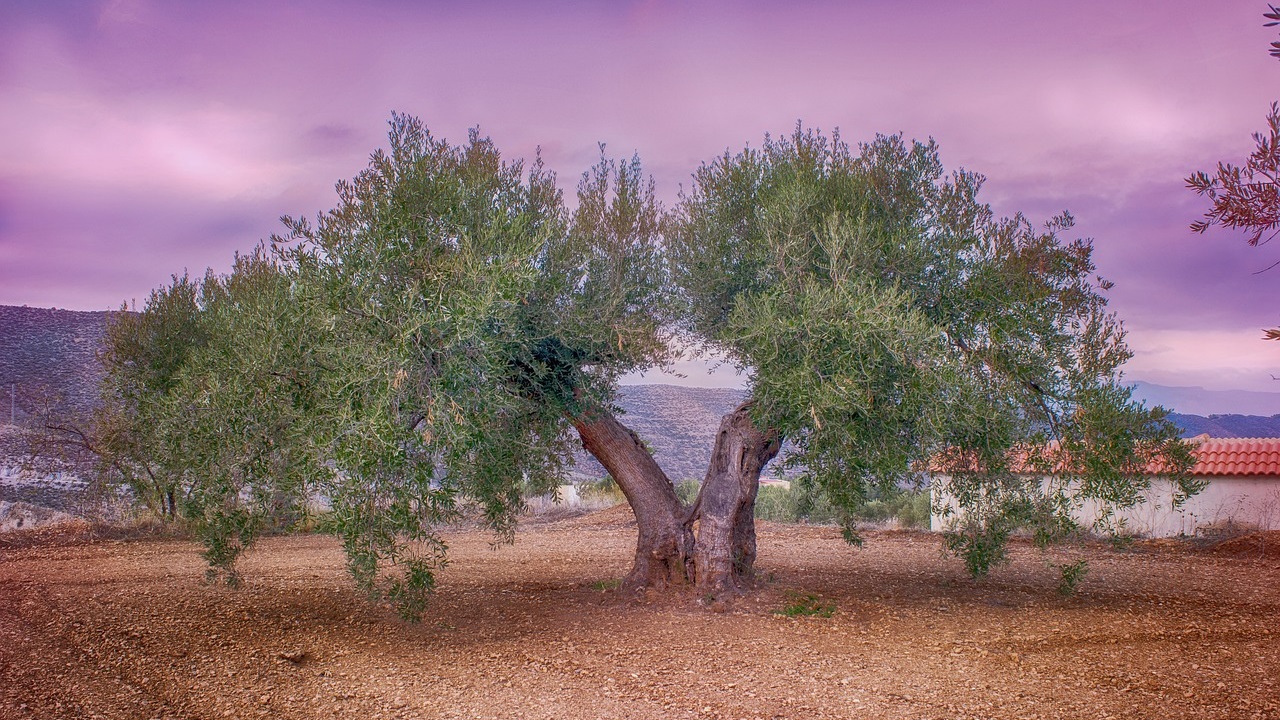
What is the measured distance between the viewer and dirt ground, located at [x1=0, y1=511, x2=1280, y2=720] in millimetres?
7109

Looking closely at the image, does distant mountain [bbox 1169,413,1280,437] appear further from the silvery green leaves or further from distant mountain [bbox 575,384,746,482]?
the silvery green leaves

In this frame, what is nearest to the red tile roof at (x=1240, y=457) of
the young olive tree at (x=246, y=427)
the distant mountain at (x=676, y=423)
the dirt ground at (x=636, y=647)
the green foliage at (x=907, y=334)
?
the dirt ground at (x=636, y=647)

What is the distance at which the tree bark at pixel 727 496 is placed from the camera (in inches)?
428

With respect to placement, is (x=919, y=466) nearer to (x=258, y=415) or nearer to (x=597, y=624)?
(x=597, y=624)

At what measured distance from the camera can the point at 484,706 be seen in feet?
23.2

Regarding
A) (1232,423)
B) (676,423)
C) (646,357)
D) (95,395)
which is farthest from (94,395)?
(1232,423)

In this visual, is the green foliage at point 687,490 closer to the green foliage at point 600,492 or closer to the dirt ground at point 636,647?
the green foliage at point 600,492

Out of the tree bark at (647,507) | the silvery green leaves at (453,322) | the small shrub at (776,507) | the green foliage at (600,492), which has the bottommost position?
the small shrub at (776,507)

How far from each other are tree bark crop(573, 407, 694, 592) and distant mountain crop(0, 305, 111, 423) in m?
29.8

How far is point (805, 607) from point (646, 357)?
4120mm

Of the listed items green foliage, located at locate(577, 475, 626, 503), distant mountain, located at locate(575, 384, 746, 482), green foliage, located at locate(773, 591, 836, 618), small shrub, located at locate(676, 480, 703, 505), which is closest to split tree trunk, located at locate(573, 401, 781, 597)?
green foliage, located at locate(773, 591, 836, 618)

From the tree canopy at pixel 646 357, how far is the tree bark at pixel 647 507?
0.03 meters

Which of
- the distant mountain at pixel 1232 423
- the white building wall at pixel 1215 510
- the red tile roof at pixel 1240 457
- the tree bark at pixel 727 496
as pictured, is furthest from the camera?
the distant mountain at pixel 1232 423

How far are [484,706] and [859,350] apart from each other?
512 cm
